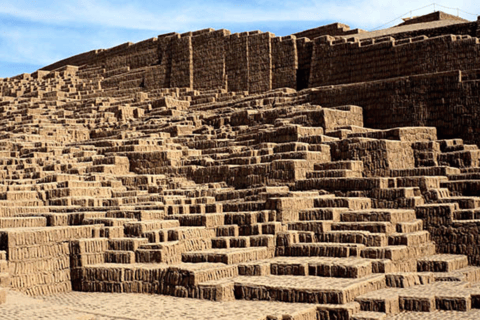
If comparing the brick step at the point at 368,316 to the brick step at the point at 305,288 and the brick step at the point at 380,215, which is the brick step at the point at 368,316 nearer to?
the brick step at the point at 305,288

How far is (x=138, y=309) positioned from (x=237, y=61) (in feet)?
68.8

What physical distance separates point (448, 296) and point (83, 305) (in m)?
5.29

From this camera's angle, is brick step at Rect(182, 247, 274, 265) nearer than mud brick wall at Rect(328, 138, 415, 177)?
Yes

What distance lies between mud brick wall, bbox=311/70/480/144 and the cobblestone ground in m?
10.1

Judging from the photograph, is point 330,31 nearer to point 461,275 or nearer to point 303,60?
point 303,60

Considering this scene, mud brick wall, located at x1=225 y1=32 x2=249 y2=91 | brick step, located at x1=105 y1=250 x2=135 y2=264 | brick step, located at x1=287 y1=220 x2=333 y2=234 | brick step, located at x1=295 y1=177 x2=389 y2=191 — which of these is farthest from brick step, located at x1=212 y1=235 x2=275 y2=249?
mud brick wall, located at x1=225 y1=32 x2=249 y2=91

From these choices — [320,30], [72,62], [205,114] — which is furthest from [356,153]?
[72,62]

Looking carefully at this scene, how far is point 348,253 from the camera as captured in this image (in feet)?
39.3

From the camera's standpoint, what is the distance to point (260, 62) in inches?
1147

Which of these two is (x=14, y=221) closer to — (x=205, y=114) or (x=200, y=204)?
(x=200, y=204)

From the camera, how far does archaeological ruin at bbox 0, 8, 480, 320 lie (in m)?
10.8

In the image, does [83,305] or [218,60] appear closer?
[83,305]

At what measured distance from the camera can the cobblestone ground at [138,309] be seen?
9227 millimetres

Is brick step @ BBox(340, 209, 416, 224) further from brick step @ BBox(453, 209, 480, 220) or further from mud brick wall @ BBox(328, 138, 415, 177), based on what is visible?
mud brick wall @ BBox(328, 138, 415, 177)
